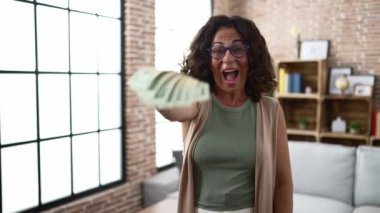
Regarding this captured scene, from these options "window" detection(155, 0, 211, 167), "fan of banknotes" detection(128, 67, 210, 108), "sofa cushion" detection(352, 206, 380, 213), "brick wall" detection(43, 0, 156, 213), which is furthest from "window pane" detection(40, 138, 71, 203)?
"fan of banknotes" detection(128, 67, 210, 108)

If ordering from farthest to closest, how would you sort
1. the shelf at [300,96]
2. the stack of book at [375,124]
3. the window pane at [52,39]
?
the shelf at [300,96] < the stack of book at [375,124] < the window pane at [52,39]

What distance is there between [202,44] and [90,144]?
8.14 feet

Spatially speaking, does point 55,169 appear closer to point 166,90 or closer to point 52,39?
point 52,39

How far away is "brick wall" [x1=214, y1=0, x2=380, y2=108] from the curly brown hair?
4.12 m

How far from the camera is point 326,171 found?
3373 millimetres

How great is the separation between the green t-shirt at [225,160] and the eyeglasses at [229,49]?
0.14 metres

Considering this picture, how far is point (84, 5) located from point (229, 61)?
101 inches

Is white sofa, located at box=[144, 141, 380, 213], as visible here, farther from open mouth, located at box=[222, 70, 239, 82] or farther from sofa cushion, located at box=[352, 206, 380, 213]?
open mouth, located at box=[222, 70, 239, 82]

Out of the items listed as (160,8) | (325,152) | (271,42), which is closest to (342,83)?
(271,42)

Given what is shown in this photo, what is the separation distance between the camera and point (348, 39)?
16.6 ft

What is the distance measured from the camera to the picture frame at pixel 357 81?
4855mm

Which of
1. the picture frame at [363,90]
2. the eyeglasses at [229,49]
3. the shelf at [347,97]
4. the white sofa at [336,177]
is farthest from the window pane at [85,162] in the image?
the picture frame at [363,90]

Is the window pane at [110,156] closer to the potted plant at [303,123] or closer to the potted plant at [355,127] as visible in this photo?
the potted plant at [303,123]

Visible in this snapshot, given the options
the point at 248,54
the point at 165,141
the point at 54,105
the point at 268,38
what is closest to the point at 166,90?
the point at 248,54
